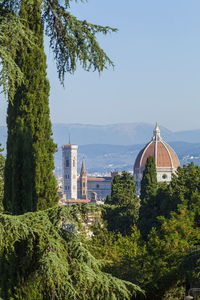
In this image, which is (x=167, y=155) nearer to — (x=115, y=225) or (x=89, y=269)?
(x=115, y=225)

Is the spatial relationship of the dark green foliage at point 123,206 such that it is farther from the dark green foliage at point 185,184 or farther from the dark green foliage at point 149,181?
the dark green foliage at point 185,184

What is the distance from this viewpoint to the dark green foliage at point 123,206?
3666 cm

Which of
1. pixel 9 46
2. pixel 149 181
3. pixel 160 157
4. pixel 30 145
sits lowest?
pixel 149 181

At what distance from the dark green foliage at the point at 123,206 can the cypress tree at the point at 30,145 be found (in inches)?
918

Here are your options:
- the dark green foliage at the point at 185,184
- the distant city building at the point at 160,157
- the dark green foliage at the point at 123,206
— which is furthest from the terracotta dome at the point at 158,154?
the dark green foliage at the point at 185,184

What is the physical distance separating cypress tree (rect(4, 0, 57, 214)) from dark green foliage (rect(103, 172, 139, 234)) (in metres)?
23.3

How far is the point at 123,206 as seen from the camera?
38125 mm

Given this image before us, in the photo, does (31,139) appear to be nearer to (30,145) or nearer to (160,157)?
(30,145)

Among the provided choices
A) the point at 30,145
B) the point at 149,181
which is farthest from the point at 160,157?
the point at 30,145

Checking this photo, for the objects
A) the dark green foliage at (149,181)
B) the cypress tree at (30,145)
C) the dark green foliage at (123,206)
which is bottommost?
the dark green foliage at (123,206)

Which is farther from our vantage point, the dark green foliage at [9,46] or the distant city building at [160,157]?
the distant city building at [160,157]

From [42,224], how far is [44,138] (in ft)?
11.4

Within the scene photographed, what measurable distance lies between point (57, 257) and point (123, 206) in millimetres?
33132

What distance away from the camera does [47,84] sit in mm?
8273
